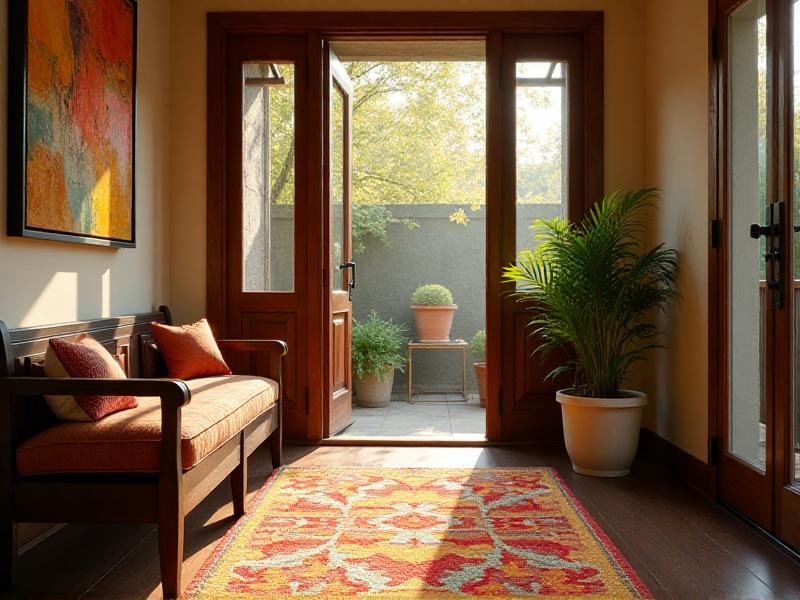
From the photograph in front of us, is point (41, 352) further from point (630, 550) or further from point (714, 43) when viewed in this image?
point (714, 43)

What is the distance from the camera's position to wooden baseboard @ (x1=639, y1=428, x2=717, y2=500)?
10.5 feet

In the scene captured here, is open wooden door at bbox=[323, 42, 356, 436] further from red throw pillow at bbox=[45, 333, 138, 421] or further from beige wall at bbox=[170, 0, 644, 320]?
red throw pillow at bbox=[45, 333, 138, 421]

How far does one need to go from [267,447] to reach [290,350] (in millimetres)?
564

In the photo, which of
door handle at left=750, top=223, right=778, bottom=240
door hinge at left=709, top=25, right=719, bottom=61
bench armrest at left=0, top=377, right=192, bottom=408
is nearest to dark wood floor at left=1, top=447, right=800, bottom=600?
bench armrest at left=0, top=377, right=192, bottom=408

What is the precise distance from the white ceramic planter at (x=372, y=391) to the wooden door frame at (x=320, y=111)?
1717 millimetres

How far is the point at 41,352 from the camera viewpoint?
2.52 m

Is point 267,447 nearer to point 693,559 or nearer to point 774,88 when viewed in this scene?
point 693,559

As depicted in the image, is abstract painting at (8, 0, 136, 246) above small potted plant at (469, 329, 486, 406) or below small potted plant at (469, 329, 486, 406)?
above

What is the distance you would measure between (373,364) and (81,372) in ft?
12.0

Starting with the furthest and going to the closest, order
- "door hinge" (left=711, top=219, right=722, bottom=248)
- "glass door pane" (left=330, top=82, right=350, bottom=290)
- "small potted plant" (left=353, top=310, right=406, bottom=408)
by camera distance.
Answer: "small potted plant" (left=353, top=310, right=406, bottom=408), "glass door pane" (left=330, top=82, right=350, bottom=290), "door hinge" (left=711, top=219, right=722, bottom=248)

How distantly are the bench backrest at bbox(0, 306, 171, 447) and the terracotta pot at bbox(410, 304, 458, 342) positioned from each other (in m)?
3.24

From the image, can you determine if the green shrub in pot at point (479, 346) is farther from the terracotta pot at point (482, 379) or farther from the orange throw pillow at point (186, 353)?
the orange throw pillow at point (186, 353)

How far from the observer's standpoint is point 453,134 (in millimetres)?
8789

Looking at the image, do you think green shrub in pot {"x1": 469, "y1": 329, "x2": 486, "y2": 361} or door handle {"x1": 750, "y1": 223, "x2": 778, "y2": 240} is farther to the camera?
green shrub in pot {"x1": 469, "y1": 329, "x2": 486, "y2": 361}
